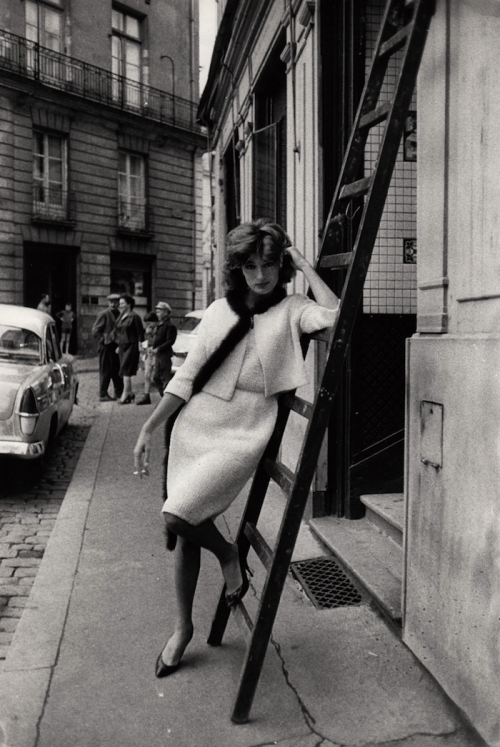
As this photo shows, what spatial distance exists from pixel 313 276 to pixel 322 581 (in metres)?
1.99

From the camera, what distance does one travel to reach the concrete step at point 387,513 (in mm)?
4176

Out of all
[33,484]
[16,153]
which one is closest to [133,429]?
[33,484]

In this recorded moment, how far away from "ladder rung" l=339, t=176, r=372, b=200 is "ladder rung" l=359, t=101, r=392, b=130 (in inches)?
8.4

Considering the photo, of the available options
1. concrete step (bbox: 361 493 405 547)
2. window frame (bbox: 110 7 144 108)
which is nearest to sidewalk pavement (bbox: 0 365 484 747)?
concrete step (bbox: 361 493 405 547)

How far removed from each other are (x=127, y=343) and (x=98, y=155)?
50.4ft

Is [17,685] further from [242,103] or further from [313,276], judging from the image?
[242,103]

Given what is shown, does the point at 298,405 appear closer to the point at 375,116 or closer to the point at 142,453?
the point at 142,453

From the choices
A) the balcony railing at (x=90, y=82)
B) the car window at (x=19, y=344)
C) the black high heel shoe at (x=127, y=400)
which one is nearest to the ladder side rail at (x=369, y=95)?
the car window at (x=19, y=344)

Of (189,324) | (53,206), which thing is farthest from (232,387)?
(53,206)

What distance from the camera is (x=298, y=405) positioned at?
289 cm

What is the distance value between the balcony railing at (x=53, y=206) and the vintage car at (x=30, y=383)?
15.7 meters

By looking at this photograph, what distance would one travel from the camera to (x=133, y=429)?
9570mm

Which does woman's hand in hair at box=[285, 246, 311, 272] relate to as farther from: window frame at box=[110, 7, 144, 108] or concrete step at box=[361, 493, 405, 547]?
window frame at box=[110, 7, 144, 108]

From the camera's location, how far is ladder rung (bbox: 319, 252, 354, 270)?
2.80 metres
